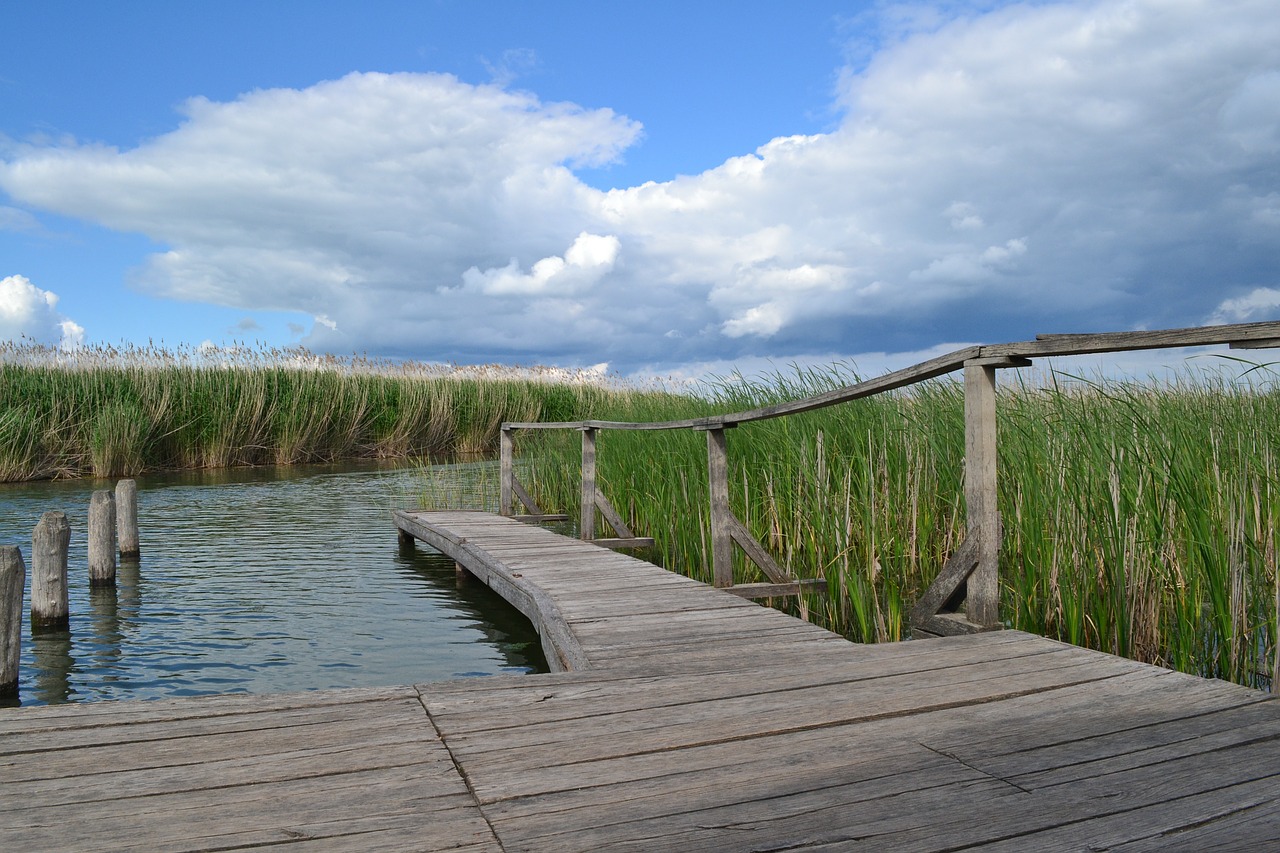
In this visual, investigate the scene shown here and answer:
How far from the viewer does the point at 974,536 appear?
330 cm

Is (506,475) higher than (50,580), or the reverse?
(506,475)

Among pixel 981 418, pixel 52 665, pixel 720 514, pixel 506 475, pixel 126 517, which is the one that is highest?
pixel 981 418

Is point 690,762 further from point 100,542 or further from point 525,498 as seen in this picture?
point 525,498

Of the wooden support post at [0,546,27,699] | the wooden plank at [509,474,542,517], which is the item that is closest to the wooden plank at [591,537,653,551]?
the wooden plank at [509,474,542,517]

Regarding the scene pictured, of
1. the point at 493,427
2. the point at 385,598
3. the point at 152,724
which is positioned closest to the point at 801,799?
the point at 152,724

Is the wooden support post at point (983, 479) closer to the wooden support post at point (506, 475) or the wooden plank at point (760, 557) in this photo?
the wooden plank at point (760, 557)

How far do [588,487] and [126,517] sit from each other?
4135mm

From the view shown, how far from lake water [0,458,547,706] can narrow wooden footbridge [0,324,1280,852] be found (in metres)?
2.41

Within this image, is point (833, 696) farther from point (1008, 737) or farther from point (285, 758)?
point (285, 758)

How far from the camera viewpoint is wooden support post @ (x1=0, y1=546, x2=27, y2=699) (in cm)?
448

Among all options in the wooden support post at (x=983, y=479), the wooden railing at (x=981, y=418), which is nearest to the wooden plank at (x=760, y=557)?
the wooden railing at (x=981, y=418)

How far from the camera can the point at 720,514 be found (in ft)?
16.4

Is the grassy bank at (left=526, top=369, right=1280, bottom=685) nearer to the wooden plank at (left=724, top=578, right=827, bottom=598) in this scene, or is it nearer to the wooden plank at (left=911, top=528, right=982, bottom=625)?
the wooden plank at (left=724, top=578, right=827, bottom=598)

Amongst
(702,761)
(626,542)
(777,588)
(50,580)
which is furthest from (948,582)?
(50,580)
